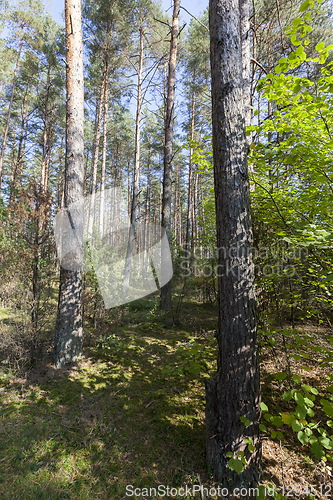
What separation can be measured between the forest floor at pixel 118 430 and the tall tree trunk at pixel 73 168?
1.97ft

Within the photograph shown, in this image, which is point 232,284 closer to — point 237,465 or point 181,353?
point 237,465

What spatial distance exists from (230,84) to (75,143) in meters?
3.06

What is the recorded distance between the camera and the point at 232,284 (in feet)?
7.09

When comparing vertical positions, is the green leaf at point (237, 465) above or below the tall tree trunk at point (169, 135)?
below

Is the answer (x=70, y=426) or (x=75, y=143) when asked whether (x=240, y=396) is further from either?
(x=75, y=143)

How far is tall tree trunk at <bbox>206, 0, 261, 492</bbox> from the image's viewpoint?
6.96 ft

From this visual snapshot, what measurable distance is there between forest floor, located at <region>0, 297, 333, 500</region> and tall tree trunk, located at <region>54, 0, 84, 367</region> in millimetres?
599

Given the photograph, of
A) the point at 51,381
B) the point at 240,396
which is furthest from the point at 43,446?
the point at 240,396

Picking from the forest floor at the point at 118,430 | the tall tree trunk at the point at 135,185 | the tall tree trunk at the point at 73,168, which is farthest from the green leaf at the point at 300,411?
the tall tree trunk at the point at 135,185

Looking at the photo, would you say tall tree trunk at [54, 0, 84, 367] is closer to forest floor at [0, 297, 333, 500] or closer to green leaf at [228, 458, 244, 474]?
forest floor at [0, 297, 333, 500]

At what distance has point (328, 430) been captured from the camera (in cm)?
270

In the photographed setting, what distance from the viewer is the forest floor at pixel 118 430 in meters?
2.18

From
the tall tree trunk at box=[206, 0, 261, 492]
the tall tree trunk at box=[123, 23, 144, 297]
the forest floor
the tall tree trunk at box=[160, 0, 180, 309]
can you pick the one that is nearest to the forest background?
the forest floor

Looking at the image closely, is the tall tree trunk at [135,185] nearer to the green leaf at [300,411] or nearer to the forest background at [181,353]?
the forest background at [181,353]
